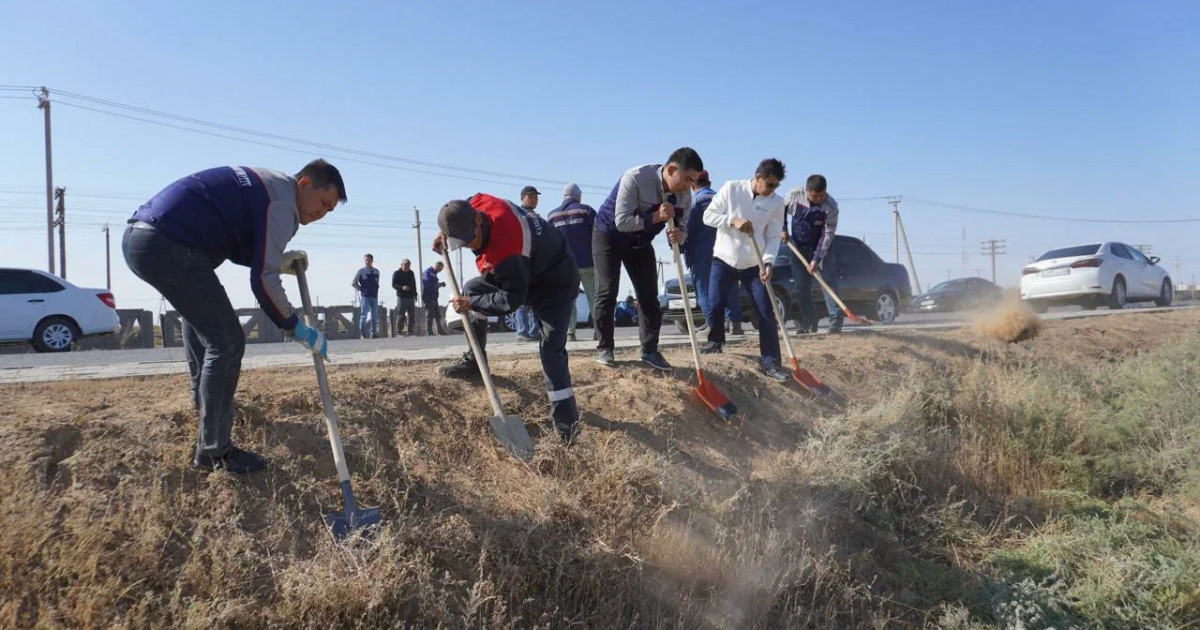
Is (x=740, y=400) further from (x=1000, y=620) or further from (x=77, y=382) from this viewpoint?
(x=77, y=382)

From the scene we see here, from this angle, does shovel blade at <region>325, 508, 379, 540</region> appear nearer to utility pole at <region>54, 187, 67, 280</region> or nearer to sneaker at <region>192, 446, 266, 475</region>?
sneaker at <region>192, 446, 266, 475</region>

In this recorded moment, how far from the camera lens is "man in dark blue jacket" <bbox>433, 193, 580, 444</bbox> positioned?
4500 mm

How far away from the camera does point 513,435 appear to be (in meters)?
4.61

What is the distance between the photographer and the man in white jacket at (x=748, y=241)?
673cm

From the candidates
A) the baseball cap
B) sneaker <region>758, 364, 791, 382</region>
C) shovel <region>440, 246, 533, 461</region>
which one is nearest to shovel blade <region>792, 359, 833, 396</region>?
sneaker <region>758, 364, 791, 382</region>

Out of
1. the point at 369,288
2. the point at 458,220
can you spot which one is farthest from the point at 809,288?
the point at 369,288

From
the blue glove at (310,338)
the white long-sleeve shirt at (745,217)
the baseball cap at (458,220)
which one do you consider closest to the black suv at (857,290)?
the white long-sleeve shirt at (745,217)

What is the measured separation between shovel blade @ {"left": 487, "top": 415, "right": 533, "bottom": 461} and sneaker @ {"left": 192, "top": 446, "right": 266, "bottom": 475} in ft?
4.22

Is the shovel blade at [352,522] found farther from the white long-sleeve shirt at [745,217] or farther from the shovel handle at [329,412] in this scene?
the white long-sleeve shirt at [745,217]

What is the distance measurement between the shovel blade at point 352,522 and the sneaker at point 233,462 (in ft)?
1.39

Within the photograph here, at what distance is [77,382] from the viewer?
516cm

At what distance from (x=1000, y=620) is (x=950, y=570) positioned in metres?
0.54

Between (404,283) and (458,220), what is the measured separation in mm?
12292

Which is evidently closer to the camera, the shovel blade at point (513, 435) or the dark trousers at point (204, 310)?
the dark trousers at point (204, 310)
